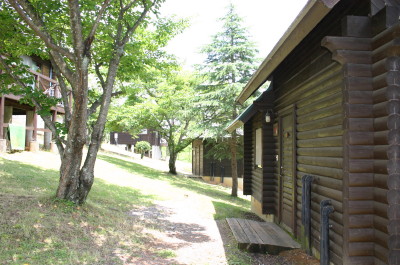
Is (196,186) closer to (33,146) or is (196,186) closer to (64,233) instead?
(33,146)

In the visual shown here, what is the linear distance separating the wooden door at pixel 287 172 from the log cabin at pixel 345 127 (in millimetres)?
41

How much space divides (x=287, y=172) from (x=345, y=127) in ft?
11.7

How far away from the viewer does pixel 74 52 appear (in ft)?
21.8

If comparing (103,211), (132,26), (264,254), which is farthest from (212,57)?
(264,254)

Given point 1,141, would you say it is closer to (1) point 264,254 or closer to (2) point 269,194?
(2) point 269,194

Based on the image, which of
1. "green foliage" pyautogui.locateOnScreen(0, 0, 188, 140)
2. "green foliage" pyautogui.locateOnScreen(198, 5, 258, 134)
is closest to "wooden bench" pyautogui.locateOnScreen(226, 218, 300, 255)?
"green foliage" pyautogui.locateOnScreen(0, 0, 188, 140)

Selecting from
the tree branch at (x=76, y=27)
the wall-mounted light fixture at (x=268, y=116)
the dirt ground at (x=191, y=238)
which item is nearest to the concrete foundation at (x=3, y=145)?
the dirt ground at (x=191, y=238)

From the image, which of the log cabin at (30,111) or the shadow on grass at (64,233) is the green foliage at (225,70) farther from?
the shadow on grass at (64,233)

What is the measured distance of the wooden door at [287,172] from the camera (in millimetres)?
6508

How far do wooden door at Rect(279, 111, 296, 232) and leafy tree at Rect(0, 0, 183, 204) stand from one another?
13.4ft

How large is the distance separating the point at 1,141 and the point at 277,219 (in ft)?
40.0

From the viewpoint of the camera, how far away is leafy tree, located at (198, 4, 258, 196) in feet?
50.8

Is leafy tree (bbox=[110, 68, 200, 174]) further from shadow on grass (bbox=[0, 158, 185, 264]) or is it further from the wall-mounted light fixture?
shadow on grass (bbox=[0, 158, 185, 264])

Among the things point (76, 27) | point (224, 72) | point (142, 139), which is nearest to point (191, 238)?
point (76, 27)
